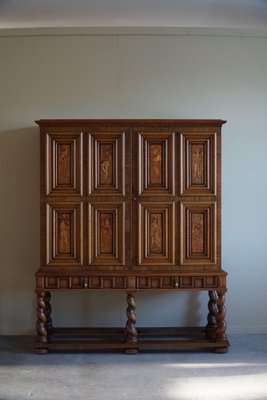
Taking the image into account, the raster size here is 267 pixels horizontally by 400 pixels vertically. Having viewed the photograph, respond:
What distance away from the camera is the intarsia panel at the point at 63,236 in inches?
156

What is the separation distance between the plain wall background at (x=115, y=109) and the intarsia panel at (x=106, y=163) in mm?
596

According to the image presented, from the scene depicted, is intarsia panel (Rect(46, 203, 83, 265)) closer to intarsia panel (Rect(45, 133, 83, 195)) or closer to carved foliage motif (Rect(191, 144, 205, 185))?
intarsia panel (Rect(45, 133, 83, 195))

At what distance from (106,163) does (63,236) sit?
2.34ft

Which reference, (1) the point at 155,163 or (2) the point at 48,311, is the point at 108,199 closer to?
(1) the point at 155,163

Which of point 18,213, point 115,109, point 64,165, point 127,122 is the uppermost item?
point 115,109

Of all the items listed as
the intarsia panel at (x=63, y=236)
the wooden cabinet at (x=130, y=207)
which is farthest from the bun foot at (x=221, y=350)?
the intarsia panel at (x=63, y=236)

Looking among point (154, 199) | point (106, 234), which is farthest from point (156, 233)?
point (106, 234)

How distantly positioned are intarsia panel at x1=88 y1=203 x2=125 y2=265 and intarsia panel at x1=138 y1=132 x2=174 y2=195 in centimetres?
29

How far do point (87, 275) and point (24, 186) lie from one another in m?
1.14

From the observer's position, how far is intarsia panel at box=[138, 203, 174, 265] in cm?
398

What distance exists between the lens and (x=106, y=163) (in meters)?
3.99

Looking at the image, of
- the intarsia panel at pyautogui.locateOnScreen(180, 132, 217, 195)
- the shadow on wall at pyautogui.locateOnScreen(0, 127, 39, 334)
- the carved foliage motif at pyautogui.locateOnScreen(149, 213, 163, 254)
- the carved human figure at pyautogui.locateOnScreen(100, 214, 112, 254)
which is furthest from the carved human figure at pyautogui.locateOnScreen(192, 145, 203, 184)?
the shadow on wall at pyautogui.locateOnScreen(0, 127, 39, 334)

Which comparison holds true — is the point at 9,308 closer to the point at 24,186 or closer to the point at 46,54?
the point at 24,186

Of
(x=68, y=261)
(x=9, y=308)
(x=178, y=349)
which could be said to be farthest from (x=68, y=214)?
(x=178, y=349)
